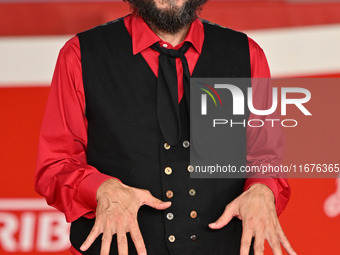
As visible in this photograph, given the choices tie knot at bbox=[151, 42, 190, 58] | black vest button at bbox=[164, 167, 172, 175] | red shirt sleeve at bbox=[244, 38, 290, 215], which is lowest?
black vest button at bbox=[164, 167, 172, 175]

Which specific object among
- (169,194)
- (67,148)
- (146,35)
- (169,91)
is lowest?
(169,194)

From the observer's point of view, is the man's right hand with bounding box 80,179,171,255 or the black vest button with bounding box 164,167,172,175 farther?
the black vest button with bounding box 164,167,172,175

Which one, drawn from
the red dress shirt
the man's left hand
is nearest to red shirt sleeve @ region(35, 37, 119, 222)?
the red dress shirt

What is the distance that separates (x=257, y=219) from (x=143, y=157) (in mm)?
299

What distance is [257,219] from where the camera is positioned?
1.32 metres

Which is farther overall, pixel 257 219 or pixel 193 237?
pixel 193 237

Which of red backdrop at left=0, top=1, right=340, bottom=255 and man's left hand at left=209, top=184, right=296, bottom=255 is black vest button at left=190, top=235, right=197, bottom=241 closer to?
man's left hand at left=209, top=184, right=296, bottom=255

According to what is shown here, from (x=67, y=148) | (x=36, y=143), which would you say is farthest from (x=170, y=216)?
(x=36, y=143)

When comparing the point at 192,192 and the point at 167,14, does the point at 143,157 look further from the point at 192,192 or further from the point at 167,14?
the point at 167,14

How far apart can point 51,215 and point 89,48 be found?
1228mm

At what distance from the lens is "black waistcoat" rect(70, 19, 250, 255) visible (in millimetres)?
1440

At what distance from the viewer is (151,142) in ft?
4.75

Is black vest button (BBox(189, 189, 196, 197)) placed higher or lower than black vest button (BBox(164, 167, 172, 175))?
lower

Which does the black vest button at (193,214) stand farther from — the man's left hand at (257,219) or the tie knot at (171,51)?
the tie knot at (171,51)
